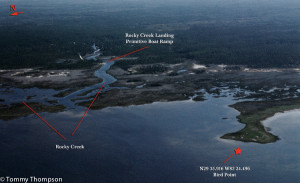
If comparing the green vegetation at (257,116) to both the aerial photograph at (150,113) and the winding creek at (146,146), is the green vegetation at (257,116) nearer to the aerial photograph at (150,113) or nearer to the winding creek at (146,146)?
the aerial photograph at (150,113)

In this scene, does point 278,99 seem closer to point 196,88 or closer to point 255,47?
point 196,88

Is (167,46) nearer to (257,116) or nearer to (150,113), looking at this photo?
(150,113)

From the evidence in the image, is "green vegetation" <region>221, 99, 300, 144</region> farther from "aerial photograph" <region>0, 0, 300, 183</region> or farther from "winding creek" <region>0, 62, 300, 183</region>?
"winding creek" <region>0, 62, 300, 183</region>

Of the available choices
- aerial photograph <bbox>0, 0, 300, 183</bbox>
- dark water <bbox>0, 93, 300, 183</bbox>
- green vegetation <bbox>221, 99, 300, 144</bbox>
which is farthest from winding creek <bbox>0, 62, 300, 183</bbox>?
green vegetation <bbox>221, 99, 300, 144</bbox>

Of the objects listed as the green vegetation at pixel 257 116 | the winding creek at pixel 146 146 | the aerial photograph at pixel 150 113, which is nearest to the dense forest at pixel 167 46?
the aerial photograph at pixel 150 113

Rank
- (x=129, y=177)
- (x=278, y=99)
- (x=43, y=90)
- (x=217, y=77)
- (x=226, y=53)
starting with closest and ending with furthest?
1. (x=129, y=177)
2. (x=278, y=99)
3. (x=43, y=90)
4. (x=217, y=77)
5. (x=226, y=53)

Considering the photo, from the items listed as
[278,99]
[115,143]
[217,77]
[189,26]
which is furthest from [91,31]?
[115,143]

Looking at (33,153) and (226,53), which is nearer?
(33,153)

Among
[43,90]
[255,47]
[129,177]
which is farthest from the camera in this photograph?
[255,47]
